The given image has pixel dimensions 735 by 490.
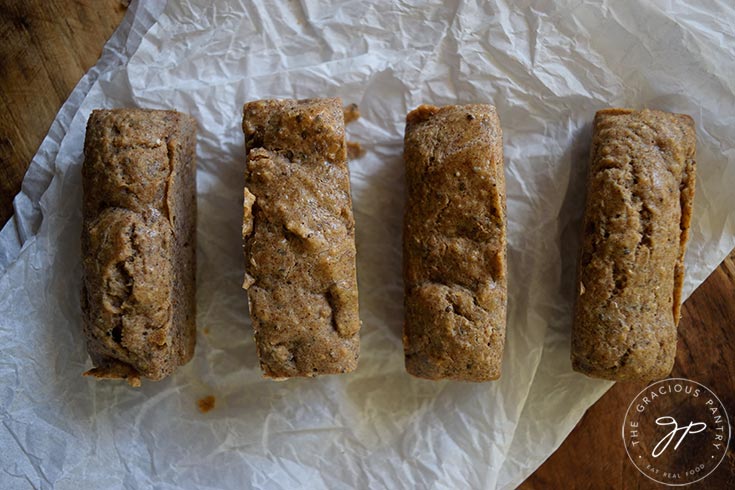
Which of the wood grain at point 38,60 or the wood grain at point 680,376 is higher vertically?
the wood grain at point 38,60

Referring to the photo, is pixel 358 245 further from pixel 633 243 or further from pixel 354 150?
pixel 633 243

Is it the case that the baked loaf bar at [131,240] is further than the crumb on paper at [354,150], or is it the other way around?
the crumb on paper at [354,150]

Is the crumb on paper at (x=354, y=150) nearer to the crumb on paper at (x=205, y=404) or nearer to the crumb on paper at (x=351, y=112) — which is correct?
the crumb on paper at (x=351, y=112)

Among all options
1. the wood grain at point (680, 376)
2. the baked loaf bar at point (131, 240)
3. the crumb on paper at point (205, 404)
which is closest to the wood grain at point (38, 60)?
the baked loaf bar at point (131, 240)

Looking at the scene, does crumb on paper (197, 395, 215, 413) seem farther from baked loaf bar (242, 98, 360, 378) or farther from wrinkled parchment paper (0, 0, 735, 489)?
baked loaf bar (242, 98, 360, 378)

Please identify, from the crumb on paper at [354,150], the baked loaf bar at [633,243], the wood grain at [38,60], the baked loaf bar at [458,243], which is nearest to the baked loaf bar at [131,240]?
the wood grain at [38,60]

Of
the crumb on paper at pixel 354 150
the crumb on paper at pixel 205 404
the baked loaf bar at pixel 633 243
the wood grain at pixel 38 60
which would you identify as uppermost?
the wood grain at pixel 38 60
